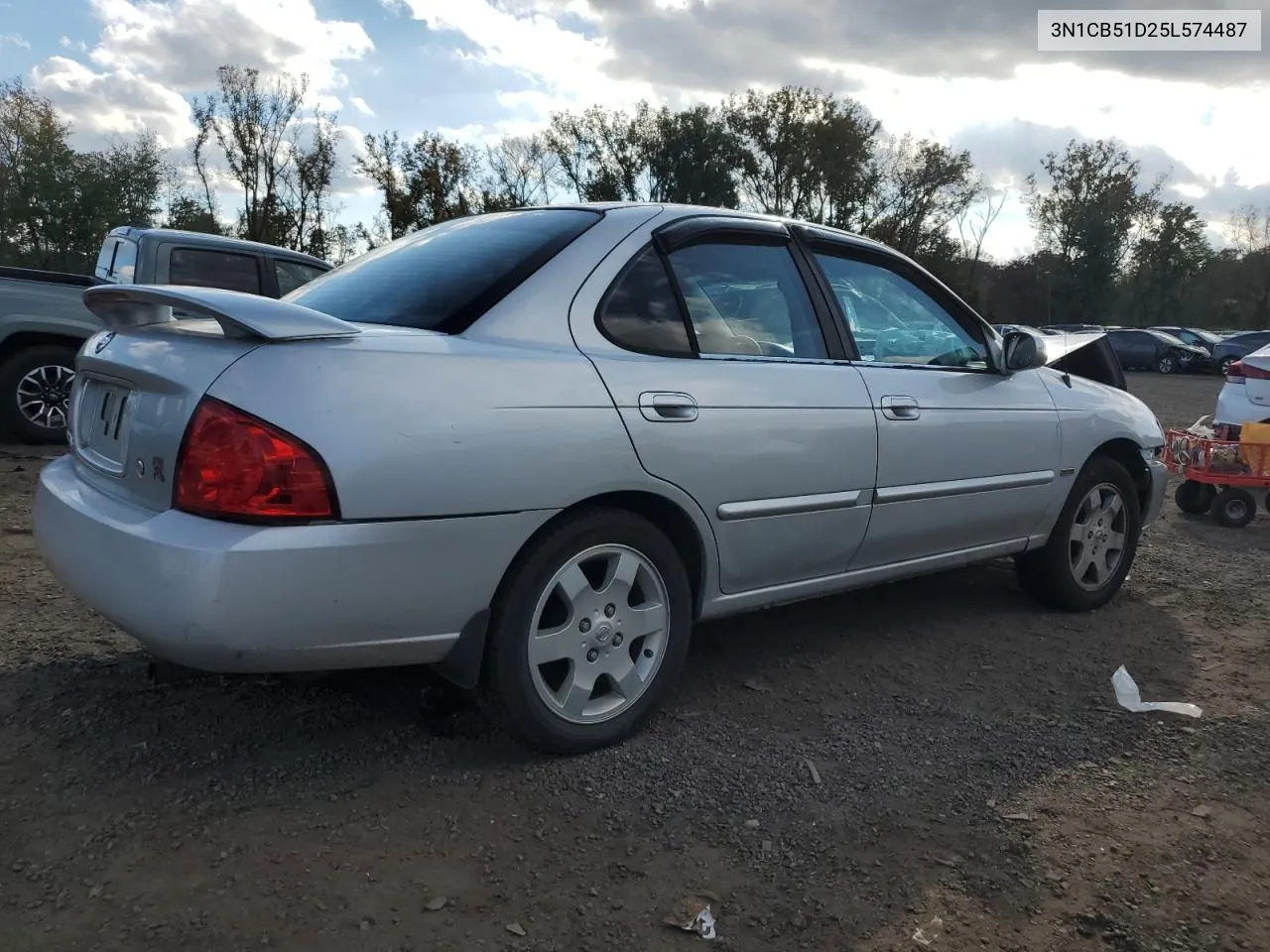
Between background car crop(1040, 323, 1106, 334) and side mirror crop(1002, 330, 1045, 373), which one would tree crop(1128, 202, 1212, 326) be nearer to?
background car crop(1040, 323, 1106, 334)

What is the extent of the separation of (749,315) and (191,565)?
1.92 meters

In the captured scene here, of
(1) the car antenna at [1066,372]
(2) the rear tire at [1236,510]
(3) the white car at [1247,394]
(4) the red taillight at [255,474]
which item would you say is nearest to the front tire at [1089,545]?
(1) the car antenna at [1066,372]

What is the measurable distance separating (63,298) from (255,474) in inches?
248

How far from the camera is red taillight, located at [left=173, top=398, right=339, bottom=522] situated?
2.33 metres

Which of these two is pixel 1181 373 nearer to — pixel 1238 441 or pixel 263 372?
pixel 1238 441

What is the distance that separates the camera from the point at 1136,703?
3.59 m

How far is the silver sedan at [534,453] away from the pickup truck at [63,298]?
15.1 ft

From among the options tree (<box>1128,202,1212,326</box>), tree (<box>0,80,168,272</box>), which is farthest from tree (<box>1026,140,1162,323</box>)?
tree (<box>0,80,168,272</box>)

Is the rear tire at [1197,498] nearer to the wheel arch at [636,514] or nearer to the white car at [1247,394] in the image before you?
the white car at [1247,394]


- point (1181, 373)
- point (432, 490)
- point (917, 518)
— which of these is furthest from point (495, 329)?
point (1181, 373)

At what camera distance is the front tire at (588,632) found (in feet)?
8.94

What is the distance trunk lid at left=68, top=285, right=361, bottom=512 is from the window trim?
1.82 m

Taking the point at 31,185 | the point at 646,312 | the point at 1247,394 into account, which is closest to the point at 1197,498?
the point at 1247,394

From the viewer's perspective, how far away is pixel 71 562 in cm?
269
